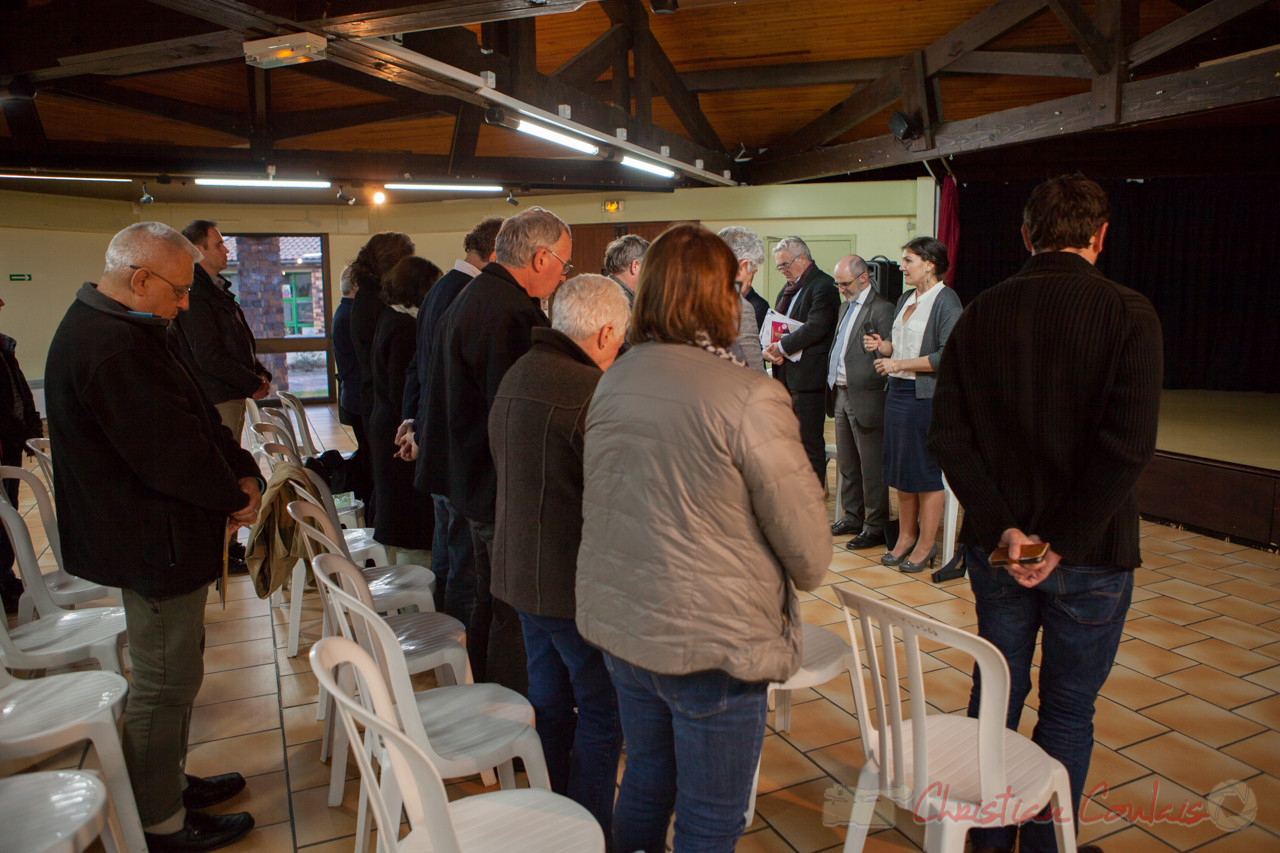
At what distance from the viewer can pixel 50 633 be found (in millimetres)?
2535

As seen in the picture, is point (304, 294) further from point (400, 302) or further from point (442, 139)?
point (400, 302)

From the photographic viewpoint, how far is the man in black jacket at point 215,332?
13.5 ft

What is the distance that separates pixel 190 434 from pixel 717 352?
1.41 m

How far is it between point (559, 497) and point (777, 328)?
358 centimetres

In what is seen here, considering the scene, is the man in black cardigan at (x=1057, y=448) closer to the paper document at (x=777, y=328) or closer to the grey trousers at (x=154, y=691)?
the grey trousers at (x=154, y=691)

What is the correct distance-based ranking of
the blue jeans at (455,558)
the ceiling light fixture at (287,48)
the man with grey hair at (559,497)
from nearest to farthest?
the man with grey hair at (559,497) < the blue jeans at (455,558) < the ceiling light fixture at (287,48)

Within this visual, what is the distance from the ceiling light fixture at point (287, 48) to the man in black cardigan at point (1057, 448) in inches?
101

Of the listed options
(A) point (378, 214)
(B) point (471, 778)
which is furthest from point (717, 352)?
(A) point (378, 214)

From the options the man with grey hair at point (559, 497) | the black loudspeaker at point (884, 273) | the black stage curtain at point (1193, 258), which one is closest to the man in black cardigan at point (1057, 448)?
the man with grey hair at point (559, 497)

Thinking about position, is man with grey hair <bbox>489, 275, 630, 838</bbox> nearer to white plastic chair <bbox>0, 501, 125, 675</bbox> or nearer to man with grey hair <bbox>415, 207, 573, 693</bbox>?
man with grey hair <bbox>415, 207, 573, 693</bbox>

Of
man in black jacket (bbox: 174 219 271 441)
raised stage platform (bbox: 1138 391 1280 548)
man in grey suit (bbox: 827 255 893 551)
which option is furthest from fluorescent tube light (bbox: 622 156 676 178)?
raised stage platform (bbox: 1138 391 1280 548)

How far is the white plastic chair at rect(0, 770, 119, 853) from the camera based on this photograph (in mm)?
1461

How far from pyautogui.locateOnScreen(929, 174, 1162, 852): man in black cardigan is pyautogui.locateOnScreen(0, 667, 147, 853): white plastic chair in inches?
81.4

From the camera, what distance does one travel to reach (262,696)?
121 inches
